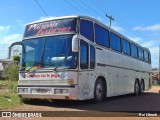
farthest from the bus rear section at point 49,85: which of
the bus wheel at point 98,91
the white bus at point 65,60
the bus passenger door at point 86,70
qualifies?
the bus wheel at point 98,91

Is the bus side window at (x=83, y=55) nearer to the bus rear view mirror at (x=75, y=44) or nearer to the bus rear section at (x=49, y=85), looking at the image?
the bus rear section at (x=49, y=85)

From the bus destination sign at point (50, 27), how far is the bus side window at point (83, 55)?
2.40ft

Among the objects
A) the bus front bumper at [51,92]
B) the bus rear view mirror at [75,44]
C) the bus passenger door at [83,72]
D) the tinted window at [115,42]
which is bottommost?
the bus front bumper at [51,92]

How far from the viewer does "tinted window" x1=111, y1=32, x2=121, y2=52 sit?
59.2 feet

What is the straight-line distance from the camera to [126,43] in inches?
833

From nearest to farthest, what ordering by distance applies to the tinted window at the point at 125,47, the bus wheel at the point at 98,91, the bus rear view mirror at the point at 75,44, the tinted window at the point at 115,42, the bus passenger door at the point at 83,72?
the bus rear view mirror at the point at 75,44 < the bus passenger door at the point at 83,72 < the bus wheel at the point at 98,91 < the tinted window at the point at 115,42 < the tinted window at the point at 125,47

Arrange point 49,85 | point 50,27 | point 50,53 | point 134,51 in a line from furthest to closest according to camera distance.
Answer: point 134,51
point 50,27
point 50,53
point 49,85

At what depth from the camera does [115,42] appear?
1858 cm

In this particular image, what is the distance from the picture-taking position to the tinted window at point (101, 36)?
15597 mm

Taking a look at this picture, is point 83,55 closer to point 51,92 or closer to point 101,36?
point 51,92

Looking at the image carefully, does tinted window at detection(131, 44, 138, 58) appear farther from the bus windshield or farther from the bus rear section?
the bus rear section

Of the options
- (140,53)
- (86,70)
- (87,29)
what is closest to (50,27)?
(87,29)

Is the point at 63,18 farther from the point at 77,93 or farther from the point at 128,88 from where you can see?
the point at 128,88

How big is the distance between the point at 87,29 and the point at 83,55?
4.25 feet
